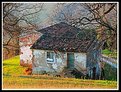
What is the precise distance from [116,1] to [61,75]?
99 centimetres

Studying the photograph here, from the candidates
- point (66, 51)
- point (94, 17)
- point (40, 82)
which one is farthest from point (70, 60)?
point (94, 17)

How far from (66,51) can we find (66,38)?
0.46 feet

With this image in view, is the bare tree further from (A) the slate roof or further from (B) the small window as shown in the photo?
(B) the small window

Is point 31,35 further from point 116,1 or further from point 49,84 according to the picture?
point 116,1

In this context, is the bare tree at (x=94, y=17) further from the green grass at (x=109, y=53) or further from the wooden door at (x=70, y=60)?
the wooden door at (x=70, y=60)

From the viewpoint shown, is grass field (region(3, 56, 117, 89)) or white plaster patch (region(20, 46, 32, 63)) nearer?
grass field (region(3, 56, 117, 89))

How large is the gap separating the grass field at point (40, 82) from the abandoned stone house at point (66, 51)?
0.29 feet

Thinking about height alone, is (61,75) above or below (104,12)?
below

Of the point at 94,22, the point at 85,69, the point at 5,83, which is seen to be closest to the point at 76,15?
the point at 94,22

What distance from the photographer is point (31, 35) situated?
5.56m

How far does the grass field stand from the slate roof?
32 centimetres

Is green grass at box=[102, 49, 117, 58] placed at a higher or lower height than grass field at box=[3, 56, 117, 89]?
higher

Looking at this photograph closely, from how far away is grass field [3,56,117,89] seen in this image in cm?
545

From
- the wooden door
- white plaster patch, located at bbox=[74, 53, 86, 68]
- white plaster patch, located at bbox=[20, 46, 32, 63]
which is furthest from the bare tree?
white plaster patch, located at bbox=[20, 46, 32, 63]
